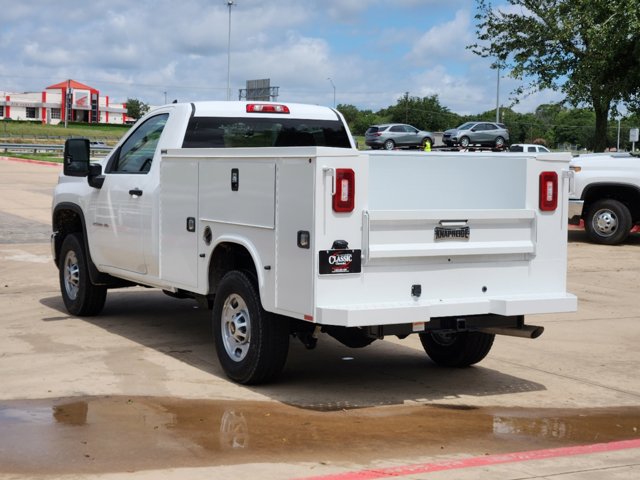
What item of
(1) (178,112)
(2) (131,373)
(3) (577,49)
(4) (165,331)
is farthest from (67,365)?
(3) (577,49)

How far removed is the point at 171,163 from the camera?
837 cm

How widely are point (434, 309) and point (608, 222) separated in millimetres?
12259

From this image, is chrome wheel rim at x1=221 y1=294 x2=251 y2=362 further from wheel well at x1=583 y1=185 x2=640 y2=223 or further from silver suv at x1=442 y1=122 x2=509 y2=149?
silver suv at x1=442 y1=122 x2=509 y2=149

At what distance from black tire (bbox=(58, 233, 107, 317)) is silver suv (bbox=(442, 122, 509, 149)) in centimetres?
3969

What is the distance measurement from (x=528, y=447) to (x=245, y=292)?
7.75ft

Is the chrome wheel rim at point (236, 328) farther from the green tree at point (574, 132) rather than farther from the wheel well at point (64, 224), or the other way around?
the green tree at point (574, 132)

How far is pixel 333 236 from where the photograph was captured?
6.68m

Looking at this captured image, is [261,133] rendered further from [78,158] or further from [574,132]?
[574,132]

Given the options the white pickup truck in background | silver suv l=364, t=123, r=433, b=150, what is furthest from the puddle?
silver suv l=364, t=123, r=433, b=150

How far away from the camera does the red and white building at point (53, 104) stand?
490 ft

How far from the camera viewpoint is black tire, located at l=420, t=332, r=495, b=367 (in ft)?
27.5

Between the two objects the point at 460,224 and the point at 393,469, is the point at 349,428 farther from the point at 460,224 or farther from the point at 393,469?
the point at 460,224

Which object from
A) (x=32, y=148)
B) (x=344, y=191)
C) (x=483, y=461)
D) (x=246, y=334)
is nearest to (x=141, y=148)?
(x=246, y=334)

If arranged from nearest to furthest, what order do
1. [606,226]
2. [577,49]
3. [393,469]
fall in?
1. [393,469]
2. [606,226]
3. [577,49]
